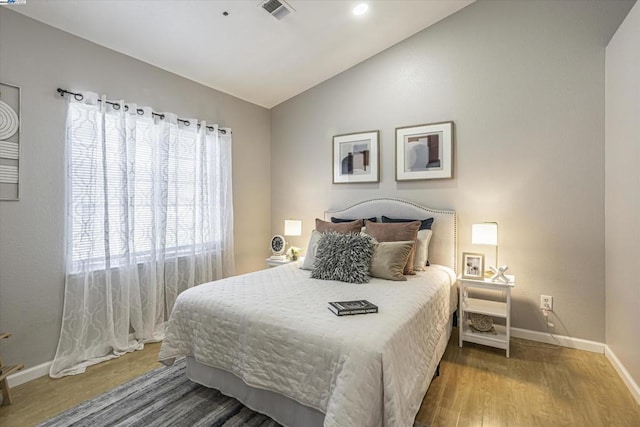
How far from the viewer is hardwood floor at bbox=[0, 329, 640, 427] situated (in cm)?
186

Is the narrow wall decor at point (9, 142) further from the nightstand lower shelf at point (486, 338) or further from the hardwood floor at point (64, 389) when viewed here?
the nightstand lower shelf at point (486, 338)

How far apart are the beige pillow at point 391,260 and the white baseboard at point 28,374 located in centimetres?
259

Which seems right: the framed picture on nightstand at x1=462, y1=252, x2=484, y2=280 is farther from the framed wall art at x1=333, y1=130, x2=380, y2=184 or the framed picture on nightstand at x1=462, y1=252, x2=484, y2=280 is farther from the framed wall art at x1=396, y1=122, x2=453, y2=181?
the framed wall art at x1=333, y1=130, x2=380, y2=184

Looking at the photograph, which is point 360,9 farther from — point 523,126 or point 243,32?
point 523,126

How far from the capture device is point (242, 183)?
4.00 metres

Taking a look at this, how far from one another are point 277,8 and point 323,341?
2613 millimetres

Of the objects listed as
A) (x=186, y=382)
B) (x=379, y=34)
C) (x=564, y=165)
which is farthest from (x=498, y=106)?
(x=186, y=382)

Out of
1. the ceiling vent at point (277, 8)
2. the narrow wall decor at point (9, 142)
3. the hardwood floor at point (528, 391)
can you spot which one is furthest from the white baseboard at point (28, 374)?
the ceiling vent at point (277, 8)

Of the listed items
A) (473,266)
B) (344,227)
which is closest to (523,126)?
(473,266)

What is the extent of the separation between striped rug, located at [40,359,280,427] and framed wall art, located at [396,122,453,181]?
262 centimetres

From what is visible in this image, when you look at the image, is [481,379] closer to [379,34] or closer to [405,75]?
[405,75]

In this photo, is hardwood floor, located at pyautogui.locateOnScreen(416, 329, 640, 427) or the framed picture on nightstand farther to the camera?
the framed picture on nightstand

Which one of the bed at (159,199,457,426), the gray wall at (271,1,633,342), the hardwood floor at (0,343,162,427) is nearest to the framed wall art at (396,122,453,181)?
the gray wall at (271,1,633,342)

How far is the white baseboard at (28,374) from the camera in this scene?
85.9 inches
